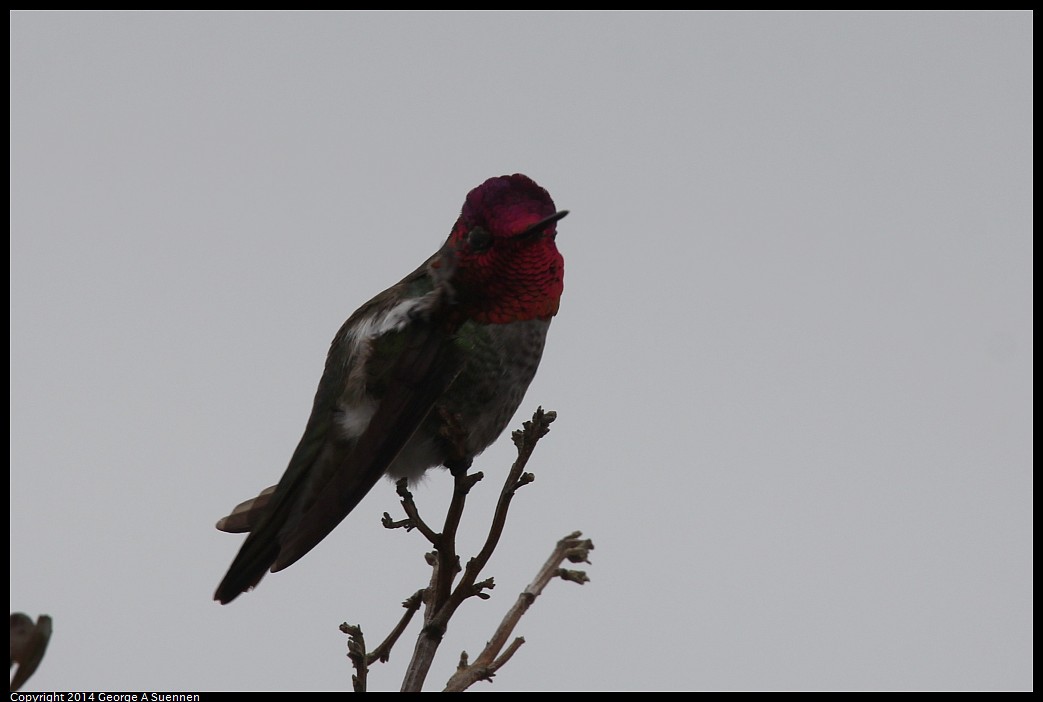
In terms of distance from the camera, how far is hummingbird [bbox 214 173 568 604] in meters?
3.70

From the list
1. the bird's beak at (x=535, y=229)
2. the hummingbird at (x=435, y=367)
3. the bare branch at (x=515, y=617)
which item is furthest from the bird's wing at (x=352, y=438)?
the bare branch at (x=515, y=617)

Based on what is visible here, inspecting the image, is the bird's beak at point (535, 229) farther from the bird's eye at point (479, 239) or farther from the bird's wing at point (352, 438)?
the bird's wing at point (352, 438)

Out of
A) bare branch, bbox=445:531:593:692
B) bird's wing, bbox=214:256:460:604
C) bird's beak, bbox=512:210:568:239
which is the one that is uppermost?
bird's beak, bbox=512:210:568:239

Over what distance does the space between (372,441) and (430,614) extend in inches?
37.7

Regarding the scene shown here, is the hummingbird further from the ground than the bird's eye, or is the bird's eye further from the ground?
the bird's eye

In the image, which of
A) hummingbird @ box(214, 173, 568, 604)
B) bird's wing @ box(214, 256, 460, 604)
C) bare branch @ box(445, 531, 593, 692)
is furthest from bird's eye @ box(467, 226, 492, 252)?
bare branch @ box(445, 531, 593, 692)

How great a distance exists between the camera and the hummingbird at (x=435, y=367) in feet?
12.1

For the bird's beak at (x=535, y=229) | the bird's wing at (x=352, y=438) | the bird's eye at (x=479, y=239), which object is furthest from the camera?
the bird's eye at (x=479, y=239)

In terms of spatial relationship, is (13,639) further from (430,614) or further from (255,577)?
(255,577)

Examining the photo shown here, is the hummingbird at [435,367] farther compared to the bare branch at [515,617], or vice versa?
the hummingbird at [435,367]

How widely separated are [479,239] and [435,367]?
56 cm

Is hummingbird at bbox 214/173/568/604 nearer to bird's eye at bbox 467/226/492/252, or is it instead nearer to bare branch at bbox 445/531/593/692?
bird's eye at bbox 467/226/492/252

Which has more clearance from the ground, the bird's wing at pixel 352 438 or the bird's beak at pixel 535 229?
the bird's beak at pixel 535 229

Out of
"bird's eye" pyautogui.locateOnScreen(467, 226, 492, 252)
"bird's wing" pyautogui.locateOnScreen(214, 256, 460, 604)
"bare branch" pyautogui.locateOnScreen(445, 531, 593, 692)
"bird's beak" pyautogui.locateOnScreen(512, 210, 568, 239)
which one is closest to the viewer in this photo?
"bare branch" pyautogui.locateOnScreen(445, 531, 593, 692)
